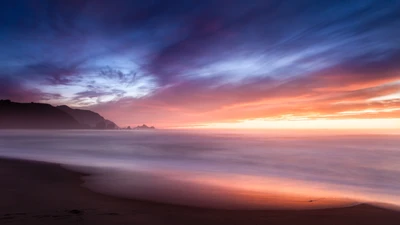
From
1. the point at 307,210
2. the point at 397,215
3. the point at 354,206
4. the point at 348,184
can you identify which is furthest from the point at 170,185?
the point at 348,184

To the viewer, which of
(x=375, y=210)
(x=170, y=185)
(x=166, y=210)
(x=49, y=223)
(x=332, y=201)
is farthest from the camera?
(x=170, y=185)

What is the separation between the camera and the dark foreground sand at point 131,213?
260 inches

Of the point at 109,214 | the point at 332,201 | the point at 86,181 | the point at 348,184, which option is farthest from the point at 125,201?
the point at 348,184

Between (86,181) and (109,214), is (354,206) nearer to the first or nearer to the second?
(109,214)

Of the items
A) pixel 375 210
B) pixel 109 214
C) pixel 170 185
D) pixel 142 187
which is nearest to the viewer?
pixel 109 214

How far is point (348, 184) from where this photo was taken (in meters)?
14.9

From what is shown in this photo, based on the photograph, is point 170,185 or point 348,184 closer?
point 170,185

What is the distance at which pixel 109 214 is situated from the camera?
7.02 m

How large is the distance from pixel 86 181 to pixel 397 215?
39.2 ft

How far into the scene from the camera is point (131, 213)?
723 centimetres

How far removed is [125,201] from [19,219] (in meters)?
2.95

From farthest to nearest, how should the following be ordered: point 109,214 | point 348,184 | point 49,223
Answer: point 348,184, point 109,214, point 49,223

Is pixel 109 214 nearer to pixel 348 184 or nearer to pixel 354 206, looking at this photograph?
pixel 354 206

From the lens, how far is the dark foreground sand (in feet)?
21.6
